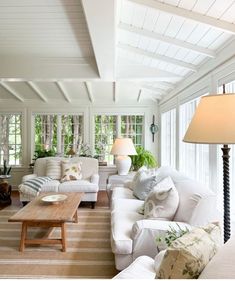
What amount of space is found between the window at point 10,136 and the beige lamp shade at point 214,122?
20.9ft

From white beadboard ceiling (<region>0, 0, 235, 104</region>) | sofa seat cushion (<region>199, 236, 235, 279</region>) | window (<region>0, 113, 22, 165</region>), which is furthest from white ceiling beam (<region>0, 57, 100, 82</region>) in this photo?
sofa seat cushion (<region>199, 236, 235, 279</region>)

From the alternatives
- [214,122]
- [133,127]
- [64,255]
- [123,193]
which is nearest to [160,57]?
[123,193]

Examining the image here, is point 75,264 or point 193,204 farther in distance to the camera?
point 75,264

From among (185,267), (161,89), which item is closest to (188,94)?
(161,89)

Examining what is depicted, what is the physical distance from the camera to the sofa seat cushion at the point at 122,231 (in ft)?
8.02

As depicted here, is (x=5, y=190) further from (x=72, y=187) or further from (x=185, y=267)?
(x=185, y=267)

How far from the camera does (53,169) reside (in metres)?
5.74

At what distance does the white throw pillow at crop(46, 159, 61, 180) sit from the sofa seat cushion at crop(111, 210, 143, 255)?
2740 mm

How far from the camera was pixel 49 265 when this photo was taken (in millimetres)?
2871

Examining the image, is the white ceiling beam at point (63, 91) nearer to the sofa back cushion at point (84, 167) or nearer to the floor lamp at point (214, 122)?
the sofa back cushion at point (84, 167)

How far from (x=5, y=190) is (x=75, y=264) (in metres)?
3.13

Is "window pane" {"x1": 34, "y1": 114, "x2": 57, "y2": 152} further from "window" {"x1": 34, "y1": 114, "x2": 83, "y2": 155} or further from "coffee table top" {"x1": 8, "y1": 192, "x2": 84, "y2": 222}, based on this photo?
"coffee table top" {"x1": 8, "y1": 192, "x2": 84, "y2": 222}

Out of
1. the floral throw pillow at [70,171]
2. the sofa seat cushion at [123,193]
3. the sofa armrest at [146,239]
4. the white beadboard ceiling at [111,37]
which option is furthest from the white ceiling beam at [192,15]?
the floral throw pillow at [70,171]

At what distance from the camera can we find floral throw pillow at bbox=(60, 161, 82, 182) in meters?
5.55
